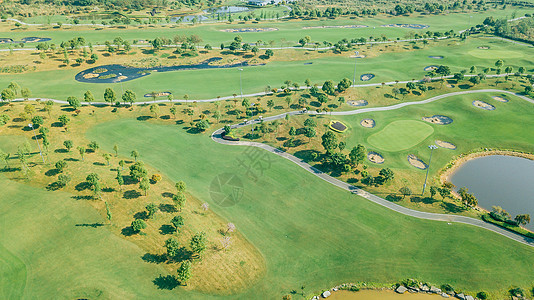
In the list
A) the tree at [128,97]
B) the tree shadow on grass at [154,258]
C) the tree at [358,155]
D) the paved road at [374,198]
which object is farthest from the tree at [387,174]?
the tree at [128,97]

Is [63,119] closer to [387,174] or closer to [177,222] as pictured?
[177,222]

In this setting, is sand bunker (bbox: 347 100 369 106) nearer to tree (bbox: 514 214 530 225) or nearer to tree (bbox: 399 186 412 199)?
tree (bbox: 399 186 412 199)

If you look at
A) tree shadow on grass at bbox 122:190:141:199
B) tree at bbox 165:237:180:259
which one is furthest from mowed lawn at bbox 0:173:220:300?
tree shadow on grass at bbox 122:190:141:199

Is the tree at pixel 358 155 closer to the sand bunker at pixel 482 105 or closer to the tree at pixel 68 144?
the sand bunker at pixel 482 105

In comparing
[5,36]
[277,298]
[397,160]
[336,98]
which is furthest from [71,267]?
[5,36]

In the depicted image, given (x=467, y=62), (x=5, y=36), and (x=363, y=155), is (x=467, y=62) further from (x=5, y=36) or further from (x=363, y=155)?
(x=5, y=36)
